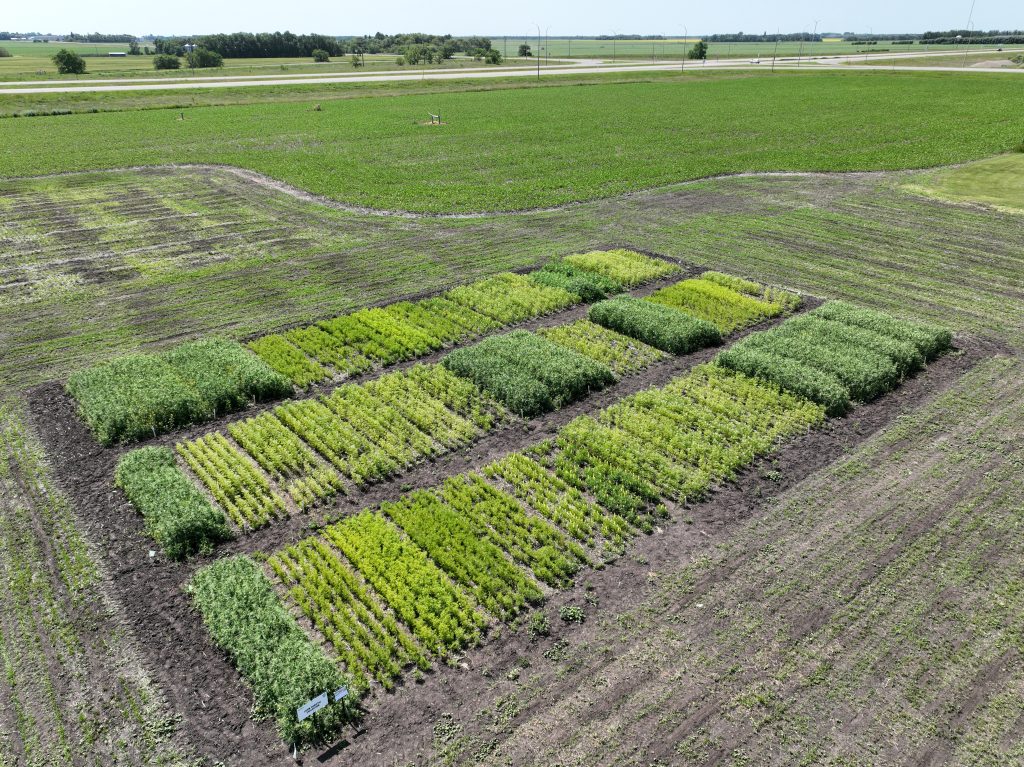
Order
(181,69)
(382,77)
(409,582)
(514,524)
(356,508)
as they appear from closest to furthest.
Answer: (409,582) < (514,524) < (356,508) < (382,77) < (181,69)

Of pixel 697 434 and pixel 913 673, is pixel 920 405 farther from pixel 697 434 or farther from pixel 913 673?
pixel 913 673

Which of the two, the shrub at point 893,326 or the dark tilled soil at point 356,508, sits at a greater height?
the shrub at point 893,326

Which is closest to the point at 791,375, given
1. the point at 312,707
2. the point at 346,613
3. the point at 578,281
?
the point at 578,281

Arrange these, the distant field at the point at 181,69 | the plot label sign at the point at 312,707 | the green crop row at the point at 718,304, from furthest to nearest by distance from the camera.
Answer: the distant field at the point at 181,69 < the green crop row at the point at 718,304 < the plot label sign at the point at 312,707

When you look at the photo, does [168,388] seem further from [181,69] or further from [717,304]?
[181,69]

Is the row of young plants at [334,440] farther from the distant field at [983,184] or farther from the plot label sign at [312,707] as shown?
the distant field at [983,184]

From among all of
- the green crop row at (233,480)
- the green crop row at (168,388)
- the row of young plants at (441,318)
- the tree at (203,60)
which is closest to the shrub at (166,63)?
the tree at (203,60)

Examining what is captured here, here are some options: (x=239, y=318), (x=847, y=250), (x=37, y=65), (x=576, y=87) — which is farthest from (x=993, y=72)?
(x=37, y=65)
